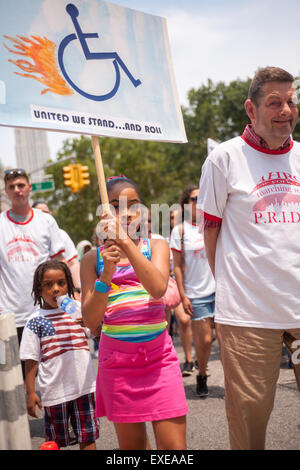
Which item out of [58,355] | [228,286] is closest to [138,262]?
[228,286]

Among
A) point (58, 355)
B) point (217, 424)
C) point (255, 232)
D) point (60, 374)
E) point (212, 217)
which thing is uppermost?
point (212, 217)

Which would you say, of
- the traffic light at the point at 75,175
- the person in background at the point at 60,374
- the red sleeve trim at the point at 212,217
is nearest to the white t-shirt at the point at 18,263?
the person in background at the point at 60,374

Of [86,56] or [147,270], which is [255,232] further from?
[86,56]

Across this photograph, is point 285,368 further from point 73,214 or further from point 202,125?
point 73,214

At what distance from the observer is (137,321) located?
2.90 meters

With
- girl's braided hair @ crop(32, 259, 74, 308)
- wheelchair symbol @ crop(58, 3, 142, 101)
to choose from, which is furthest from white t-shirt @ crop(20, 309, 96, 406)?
wheelchair symbol @ crop(58, 3, 142, 101)

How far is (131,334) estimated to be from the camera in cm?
289

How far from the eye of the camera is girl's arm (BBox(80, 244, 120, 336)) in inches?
107

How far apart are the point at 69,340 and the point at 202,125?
113 feet

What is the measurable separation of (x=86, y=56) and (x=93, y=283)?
1.23 metres

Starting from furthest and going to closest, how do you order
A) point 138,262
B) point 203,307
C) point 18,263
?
A: point 203,307 → point 18,263 → point 138,262

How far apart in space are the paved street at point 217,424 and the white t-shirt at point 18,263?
Result: 114 cm

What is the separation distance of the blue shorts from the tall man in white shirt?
322cm
